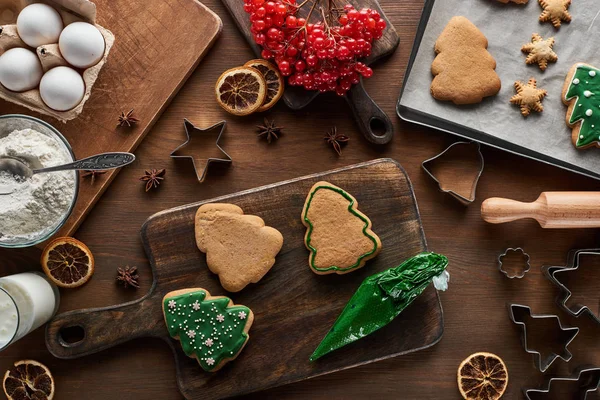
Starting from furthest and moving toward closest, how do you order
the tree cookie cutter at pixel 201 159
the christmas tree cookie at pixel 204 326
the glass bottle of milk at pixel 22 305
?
1. the tree cookie cutter at pixel 201 159
2. the christmas tree cookie at pixel 204 326
3. the glass bottle of milk at pixel 22 305

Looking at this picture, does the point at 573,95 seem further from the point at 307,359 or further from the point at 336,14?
the point at 307,359

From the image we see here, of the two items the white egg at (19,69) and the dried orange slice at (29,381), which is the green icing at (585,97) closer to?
the white egg at (19,69)

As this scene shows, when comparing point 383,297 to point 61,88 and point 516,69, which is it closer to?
point 516,69

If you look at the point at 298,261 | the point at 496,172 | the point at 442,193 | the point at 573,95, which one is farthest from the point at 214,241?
the point at 573,95

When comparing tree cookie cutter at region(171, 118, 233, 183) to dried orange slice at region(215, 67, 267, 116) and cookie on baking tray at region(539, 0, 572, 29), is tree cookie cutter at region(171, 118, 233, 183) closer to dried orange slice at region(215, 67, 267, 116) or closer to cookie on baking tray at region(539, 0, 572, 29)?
dried orange slice at region(215, 67, 267, 116)

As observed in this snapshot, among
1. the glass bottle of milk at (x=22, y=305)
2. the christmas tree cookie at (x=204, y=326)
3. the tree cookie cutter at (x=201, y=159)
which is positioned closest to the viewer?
the glass bottle of milk at (x=22, y=305)

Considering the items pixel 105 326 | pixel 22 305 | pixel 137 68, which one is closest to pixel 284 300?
pixel 105 326

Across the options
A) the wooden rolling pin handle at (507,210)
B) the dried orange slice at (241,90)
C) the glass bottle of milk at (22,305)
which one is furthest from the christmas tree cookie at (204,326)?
the wooden rolling pin handle at (507,210)
